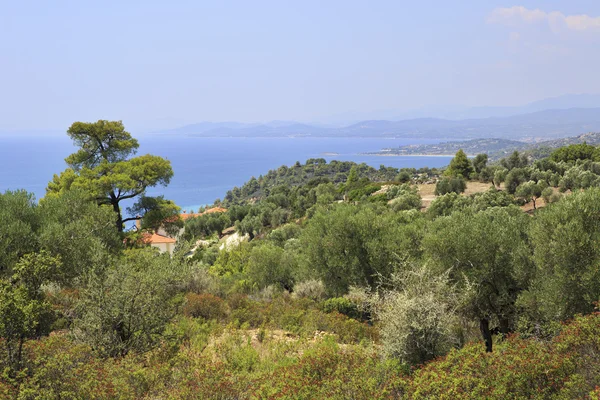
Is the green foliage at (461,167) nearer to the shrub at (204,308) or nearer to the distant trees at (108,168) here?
the distant trees at (108,168)

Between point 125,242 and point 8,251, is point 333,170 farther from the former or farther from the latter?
point 8,251

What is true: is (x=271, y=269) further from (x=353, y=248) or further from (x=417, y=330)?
(x=417, y=330)

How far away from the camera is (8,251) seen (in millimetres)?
10422

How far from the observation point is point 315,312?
11547mm

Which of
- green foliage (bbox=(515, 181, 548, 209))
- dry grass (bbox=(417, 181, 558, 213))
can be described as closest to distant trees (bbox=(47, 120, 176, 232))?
dry grass (bbox=(417, 181, 558, 213))

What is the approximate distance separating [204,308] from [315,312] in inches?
125

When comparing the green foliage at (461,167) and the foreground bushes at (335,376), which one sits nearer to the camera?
the foreground bushes at (335,376)

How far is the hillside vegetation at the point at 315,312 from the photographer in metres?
5.83

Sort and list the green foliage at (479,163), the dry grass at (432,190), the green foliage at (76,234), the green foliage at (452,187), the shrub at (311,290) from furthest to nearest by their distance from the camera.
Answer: the green foliage at (479,163) < the green foliage at (452,187) < the dry grass at (432,190) < the shrub at (311,290) < the green foliage at (76,234)

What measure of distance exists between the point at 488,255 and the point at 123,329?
9.52 metres

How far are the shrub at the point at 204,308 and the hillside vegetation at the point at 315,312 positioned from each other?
62 mm

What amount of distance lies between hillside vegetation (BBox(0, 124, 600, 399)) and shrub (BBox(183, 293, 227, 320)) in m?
0.06

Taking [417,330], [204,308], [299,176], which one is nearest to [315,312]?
[204,308]

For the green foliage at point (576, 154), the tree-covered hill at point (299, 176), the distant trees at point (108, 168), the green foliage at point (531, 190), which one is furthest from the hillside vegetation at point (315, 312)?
the tree-covered hill at point (299, 176)
